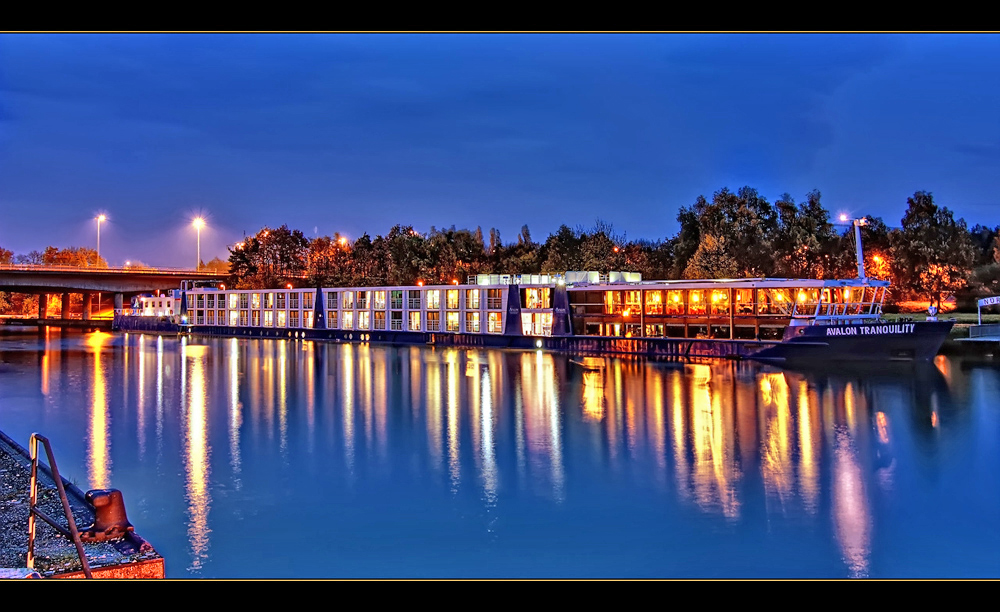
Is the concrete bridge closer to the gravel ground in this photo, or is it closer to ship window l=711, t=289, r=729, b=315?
ship window l=711, t=289, r=729, b=315

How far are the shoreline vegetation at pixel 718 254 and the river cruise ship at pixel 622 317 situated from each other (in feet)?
23.5

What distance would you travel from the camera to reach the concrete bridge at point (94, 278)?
4016 inches

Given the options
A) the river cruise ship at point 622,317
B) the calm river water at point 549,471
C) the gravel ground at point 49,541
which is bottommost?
the calm river water at point 549,471

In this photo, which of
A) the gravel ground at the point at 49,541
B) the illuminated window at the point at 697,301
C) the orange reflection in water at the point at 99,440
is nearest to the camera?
the gravel ground at the point at 49,541

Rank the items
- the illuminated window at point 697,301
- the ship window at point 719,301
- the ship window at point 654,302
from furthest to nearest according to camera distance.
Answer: the ship window at point 654,302
the illuminated window at point 697,301
the ship window at point 719,301

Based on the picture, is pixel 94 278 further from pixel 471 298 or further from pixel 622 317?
pixel 622 317

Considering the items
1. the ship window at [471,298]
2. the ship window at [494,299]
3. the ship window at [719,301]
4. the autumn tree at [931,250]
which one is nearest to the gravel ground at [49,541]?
the ship window at [719,301]

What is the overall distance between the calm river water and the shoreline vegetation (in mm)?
26426

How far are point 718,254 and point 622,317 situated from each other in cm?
2394

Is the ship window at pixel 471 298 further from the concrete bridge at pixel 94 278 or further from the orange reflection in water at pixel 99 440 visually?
the concrete bridge at pixel 94 278

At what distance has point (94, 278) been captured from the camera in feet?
362

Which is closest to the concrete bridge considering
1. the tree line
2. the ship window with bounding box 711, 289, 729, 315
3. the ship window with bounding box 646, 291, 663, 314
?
the tree line

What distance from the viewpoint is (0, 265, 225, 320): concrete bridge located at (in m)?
102
